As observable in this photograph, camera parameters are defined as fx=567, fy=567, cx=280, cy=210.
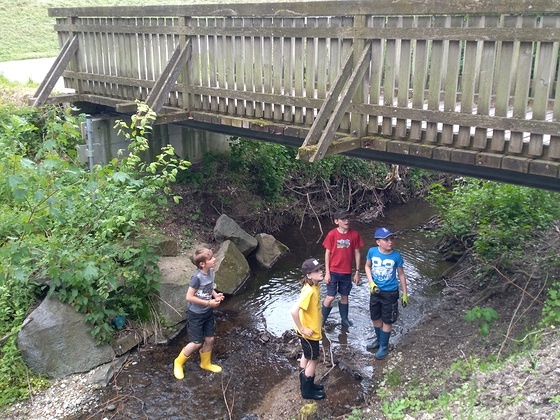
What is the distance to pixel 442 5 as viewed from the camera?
5.70 m

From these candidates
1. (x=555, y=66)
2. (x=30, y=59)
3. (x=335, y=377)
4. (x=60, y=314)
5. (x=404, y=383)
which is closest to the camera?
(x=555, y=66)

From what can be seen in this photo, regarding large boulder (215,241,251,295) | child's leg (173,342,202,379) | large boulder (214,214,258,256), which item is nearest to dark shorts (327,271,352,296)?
child's leg (173,342,202,379)

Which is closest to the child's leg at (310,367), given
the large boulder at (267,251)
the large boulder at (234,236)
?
the large boulder at (267,251)

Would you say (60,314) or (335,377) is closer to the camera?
(335,377)

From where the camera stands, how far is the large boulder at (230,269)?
9211mm

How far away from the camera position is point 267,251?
1066 cm

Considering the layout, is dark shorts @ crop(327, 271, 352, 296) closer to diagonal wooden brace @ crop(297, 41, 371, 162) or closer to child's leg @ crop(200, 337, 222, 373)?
child's leg @ crop(200, 337, 222, 373)

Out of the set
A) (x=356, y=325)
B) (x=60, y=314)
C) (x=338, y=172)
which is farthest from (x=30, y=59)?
(x=356, y=325)

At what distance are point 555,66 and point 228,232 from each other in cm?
654

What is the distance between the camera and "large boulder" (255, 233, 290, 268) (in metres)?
10.5

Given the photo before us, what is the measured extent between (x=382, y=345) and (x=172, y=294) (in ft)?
10.1

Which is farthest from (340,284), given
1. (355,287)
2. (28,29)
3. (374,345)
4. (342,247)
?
(28,29)

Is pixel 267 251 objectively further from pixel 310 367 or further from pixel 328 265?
pixel 310 367

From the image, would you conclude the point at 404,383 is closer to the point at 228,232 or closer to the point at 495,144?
the point at 495,144
